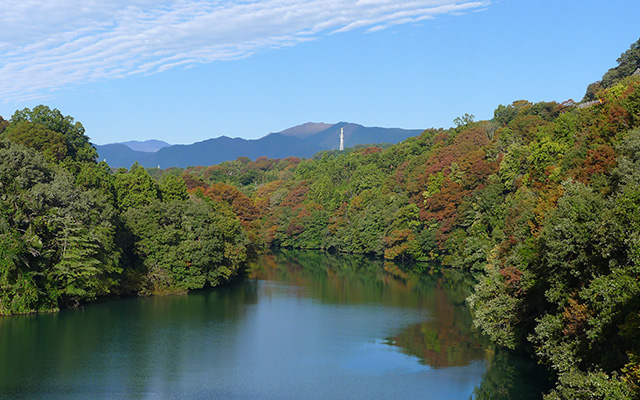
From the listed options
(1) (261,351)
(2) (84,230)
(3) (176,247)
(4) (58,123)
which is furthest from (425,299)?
(4) (58,123)

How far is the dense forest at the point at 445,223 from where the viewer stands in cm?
1983

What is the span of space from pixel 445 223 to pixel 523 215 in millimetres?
32231

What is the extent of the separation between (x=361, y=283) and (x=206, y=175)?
77.8 metres

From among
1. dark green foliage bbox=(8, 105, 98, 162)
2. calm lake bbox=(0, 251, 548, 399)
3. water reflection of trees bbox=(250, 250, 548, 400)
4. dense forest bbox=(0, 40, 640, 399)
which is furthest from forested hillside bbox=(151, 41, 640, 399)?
dark green foliage bbox=(8, 105, 98, 162)

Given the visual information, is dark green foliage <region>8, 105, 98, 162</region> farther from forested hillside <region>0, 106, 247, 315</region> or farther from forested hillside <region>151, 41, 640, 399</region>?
forested hillside <region>151, 41, 640, 399</region>

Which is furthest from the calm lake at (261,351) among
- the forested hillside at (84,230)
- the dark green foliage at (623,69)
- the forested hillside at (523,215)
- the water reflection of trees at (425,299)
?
the dark green foliage at (623,69)

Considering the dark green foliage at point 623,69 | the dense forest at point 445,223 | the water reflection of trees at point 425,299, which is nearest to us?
the dense forest at point 445,223

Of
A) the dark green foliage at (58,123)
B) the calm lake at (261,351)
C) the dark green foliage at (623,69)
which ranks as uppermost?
the dark green foliage at (623,69)

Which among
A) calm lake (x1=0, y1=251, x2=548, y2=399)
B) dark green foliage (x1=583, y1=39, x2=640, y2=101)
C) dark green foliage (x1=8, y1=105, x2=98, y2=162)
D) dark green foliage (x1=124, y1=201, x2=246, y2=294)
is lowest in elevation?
calm lake (x1=0, y1=251, x2=548, y2=399)

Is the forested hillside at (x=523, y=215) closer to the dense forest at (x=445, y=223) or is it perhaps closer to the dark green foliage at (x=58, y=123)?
the dense forest at (x=445, y=223)

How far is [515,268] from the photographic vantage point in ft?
93.6

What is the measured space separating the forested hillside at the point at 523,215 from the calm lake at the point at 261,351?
9.30 feet

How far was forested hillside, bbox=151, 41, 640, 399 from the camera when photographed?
18703mm

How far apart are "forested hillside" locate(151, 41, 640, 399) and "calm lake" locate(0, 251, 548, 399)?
112 inches
